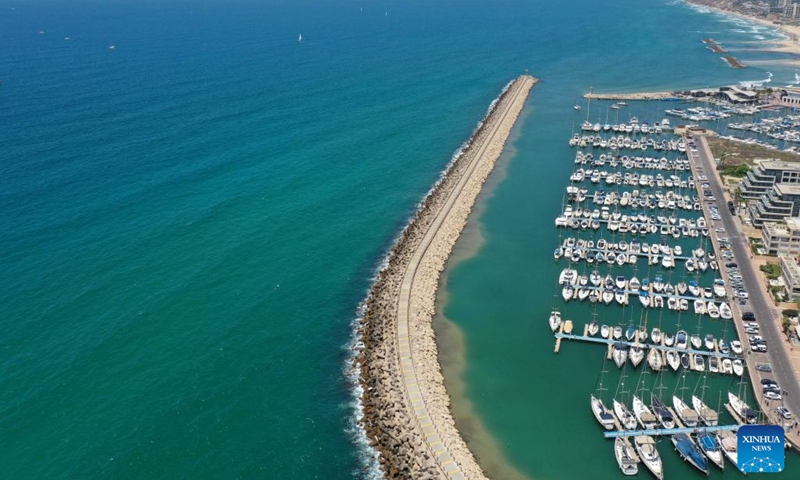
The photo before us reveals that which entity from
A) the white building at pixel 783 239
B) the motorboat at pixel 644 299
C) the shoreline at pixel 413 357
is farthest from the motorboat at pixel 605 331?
the white building at pixel 783 239

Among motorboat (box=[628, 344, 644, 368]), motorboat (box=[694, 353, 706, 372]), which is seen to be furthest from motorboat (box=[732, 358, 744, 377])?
motorboat (box=[628, 344, 644, 368])

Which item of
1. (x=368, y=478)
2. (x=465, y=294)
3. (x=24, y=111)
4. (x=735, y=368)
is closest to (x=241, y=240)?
(x=465, y=294)

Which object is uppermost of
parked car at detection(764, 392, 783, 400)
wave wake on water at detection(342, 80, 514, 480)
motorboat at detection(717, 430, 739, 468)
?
parked car at detection(764, 392, 783, 400)

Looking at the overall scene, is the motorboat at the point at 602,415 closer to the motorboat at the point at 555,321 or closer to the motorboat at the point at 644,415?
the motorboat at the point at 644,415

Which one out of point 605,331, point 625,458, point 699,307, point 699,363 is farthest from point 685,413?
point 699,307

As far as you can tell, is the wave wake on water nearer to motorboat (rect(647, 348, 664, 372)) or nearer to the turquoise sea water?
the turquoise sea water

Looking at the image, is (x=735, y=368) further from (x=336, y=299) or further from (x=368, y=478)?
(x=336, y=299)

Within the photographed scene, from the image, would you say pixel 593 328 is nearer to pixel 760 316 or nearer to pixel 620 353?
pixel 620 353
